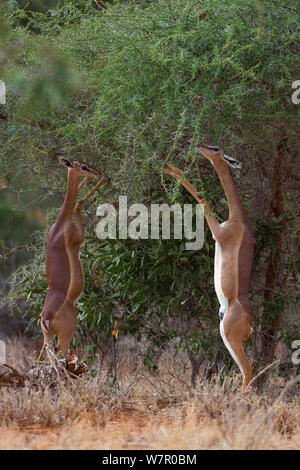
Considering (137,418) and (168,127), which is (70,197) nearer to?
(168,127)

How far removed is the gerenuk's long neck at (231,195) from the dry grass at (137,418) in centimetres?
113

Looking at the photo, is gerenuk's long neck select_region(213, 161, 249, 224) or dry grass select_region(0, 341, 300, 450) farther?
gerenuk's long neck select_region(213, 161, 249, 224)

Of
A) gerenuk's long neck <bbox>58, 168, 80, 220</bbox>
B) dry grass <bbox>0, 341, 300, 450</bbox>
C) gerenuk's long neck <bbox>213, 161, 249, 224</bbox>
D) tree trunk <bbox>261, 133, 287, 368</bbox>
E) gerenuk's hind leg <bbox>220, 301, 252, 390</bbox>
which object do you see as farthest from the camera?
tree trunk <bbox>261, 133, 287, 368</bbox>

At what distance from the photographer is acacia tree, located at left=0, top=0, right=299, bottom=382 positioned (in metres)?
4.80

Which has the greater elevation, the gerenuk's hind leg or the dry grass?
the gerenuk's hind leg

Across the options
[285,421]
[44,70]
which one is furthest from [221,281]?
[44,70]

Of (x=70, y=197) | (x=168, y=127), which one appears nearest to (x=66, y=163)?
(x=70, y=197)

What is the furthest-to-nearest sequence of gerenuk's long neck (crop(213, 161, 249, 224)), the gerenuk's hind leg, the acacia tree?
the acacia tree, gerenuk's long neck (crop(213, 161, 249, 224)), the gerenuk's hind leg

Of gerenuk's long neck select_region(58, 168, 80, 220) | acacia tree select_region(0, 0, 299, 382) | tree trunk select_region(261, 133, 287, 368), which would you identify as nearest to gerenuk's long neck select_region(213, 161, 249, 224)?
acacia tree select_region(0, 0, 299, 382)

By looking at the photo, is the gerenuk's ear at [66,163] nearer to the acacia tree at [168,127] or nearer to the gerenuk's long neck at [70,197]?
the gerenuk's long neck at [70,197]

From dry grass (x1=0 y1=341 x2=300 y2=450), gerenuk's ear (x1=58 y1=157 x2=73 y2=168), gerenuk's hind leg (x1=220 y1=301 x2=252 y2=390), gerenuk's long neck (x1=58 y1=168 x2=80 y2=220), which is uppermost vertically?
gerenuk's ear (x1=58 y1=157 x2=73 y2=168)

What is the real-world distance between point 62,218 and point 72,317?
0.69m

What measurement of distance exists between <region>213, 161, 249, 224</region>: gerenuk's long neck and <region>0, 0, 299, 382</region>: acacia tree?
108mm

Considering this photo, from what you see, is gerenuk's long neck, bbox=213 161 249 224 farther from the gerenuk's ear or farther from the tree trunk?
the tree trunk
